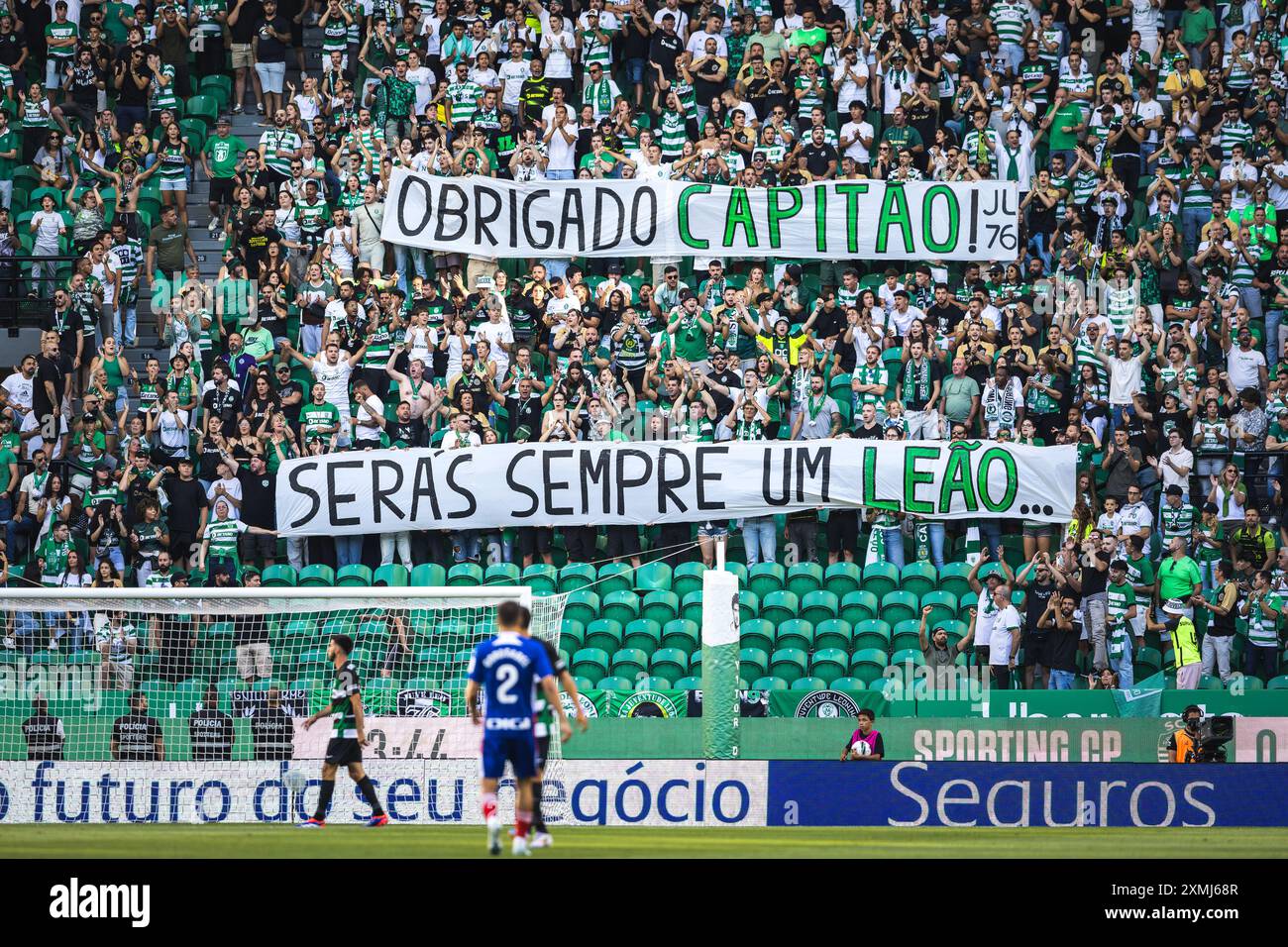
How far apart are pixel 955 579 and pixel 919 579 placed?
44 cm

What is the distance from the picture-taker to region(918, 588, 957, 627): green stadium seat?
22.2 m

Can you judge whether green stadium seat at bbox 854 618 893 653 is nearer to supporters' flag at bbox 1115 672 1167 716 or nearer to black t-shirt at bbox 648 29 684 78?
supporters' flag at bbox 1115 672 1167 716

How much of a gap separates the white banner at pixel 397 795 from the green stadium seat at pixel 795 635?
3.50m

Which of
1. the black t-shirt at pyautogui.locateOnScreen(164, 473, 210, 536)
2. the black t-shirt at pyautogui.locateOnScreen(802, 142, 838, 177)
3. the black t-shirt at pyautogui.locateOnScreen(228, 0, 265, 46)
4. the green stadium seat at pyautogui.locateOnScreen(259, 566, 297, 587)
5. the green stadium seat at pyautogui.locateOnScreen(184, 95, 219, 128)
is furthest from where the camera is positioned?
the black t-shirt at pyautogui.locateOnScreen(228, 0, 265, 46)

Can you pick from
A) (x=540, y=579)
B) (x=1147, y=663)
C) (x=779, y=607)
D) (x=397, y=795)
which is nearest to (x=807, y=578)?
(x=779, y=607)

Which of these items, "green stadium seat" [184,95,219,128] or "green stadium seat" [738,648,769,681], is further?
"green stadium seat" [184,95,219,128]

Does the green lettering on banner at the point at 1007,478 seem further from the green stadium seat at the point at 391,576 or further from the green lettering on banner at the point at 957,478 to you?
the green stadium seat at the point at 391,576

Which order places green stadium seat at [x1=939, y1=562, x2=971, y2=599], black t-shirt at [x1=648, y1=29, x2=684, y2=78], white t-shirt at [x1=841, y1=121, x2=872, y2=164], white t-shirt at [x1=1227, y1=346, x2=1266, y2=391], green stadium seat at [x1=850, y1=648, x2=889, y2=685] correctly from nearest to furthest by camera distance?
green stadium seat at [x1=850, y1=648, x2=889, y2=685]
green stadium seat at [x1=939, y1=562, x2=971, y2=599]
white t-shirt at [x1=1227, y1=346, x2=1266, y2=391]
white t-shirt at [x1=841, y1=121, x2=872, y2=164]
black t-shirt at [x1=648, y1=29, x2=684, y2=78]

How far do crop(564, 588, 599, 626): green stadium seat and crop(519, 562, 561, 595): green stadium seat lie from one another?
26 cm

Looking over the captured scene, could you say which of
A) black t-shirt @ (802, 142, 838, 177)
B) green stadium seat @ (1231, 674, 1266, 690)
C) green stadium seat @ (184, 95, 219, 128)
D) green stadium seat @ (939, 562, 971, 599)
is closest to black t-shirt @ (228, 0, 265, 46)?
green stadium seat @ (184, 95, 219, 128)

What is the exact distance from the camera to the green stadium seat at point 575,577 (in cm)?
2262

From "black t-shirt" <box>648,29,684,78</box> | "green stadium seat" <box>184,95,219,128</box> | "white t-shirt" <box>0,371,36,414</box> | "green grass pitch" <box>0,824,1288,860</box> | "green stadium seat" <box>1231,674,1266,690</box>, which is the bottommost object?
"green grass pitch" <box>0,824,1288,860</box>

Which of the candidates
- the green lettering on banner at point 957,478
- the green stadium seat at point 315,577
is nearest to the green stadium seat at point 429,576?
the green stadium seat at point 315,577

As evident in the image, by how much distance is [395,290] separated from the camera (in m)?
25.0
